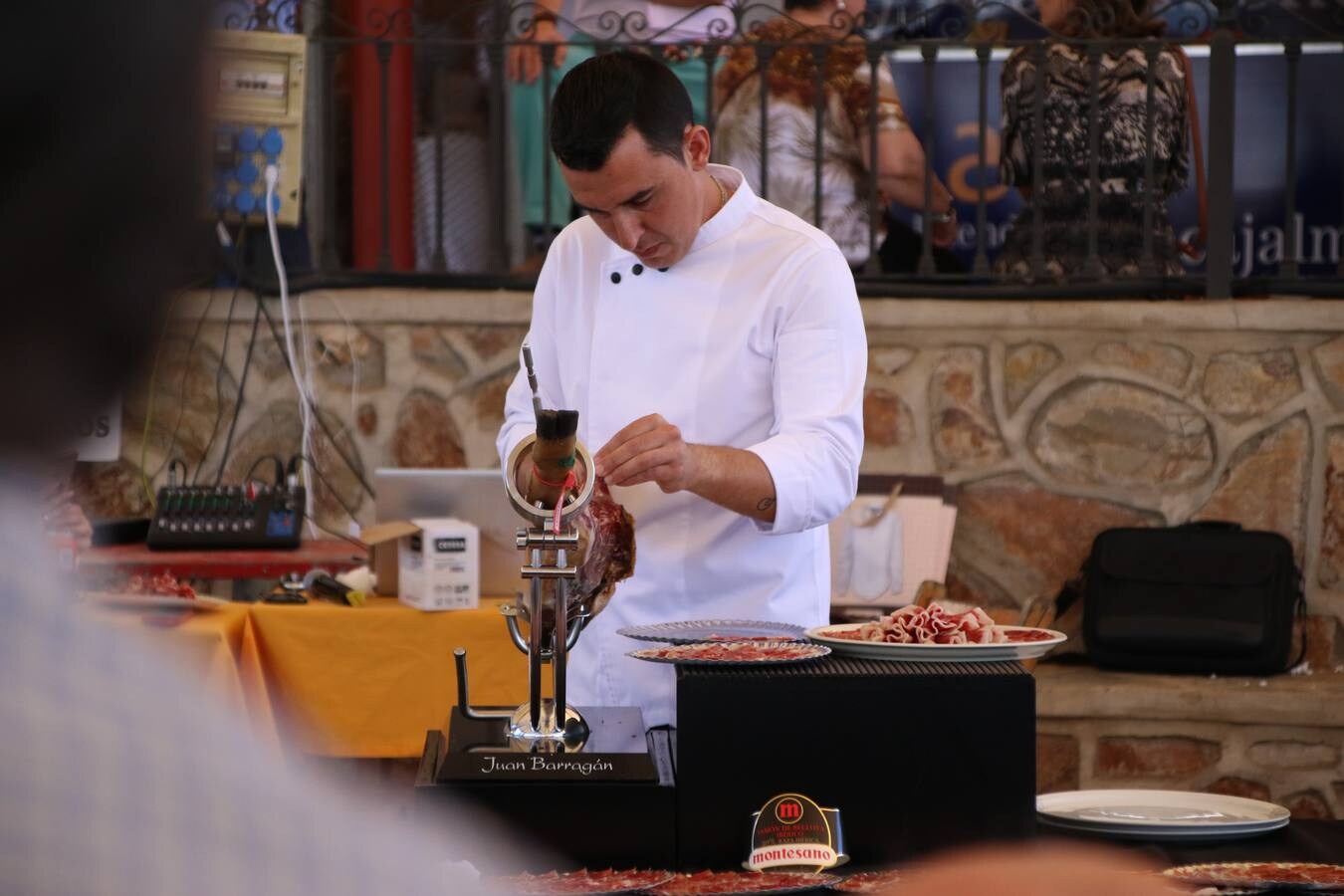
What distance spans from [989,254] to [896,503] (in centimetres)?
115

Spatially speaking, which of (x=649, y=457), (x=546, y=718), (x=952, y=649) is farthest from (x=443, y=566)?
(x=952, y=649)

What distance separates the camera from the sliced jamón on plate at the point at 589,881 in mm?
1514

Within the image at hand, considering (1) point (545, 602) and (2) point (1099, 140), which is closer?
(1) point (545, 602)

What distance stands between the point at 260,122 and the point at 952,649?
1222 mm

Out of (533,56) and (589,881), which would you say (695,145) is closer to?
(589,881)

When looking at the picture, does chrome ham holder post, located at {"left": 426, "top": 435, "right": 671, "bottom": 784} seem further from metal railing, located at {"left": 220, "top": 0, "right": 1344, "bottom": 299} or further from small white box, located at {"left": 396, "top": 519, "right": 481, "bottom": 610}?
metal railing, located at {"left": 220, "top": 0, "right": 1344, "bottom": 299}

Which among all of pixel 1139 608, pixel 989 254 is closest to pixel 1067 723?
pixel 1139 608

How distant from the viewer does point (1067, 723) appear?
3801 mm

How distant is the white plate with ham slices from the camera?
5.72 feet

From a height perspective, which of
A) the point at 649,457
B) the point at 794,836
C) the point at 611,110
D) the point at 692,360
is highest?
the point at 611,110

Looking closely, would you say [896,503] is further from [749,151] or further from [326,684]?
[326,684]

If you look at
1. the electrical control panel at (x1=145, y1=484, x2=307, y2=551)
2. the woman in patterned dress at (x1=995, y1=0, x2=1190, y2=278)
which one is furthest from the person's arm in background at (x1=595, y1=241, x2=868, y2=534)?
the woman in patterned dress at (x1=995, y1=0, x2=1190, y2=278)

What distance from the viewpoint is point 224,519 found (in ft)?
12.3

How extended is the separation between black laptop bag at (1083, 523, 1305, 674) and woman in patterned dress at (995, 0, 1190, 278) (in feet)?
2.66
